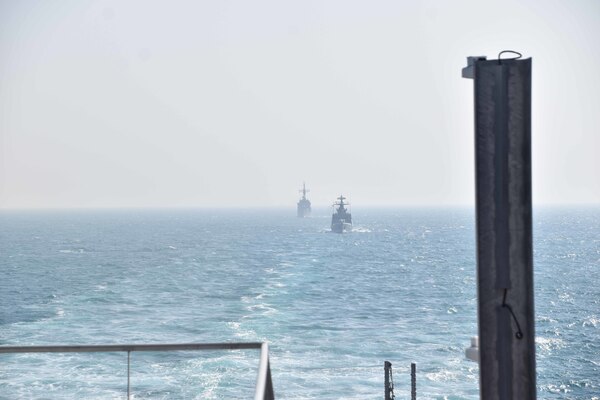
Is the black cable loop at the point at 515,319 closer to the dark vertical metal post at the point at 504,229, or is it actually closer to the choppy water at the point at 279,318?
the dark vertical metal post at the point at 504,229

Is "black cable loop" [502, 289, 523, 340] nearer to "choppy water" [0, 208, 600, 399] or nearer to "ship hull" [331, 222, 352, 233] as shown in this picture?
"choppy water" [0, 208, 600, 399]

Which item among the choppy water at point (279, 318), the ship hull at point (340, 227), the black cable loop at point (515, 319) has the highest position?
the black cable loop at point (515, 319)

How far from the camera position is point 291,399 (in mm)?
26891

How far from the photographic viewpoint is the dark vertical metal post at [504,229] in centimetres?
377

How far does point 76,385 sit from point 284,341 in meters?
15.8

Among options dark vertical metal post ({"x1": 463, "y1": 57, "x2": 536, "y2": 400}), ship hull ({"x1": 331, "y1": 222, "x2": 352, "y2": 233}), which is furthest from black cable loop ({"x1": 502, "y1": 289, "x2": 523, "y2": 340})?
ship hull ({"x1": 331, "y1": 222, "x2": 352, "y2": 233})

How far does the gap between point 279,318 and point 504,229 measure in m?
44.8

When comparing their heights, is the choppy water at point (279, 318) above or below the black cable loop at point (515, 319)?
below

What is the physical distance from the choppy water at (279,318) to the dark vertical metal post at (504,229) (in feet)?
52.1

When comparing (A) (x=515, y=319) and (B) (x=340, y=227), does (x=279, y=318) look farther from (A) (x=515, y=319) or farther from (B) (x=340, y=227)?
(B) (x=340, y=227)

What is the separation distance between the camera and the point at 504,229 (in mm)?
3789

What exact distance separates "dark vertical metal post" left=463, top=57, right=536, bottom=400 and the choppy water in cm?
1588

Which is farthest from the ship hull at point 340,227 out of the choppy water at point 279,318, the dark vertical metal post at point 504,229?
the dark vertical metal post at point 504,229

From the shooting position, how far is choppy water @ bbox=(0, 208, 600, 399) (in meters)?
29.2
